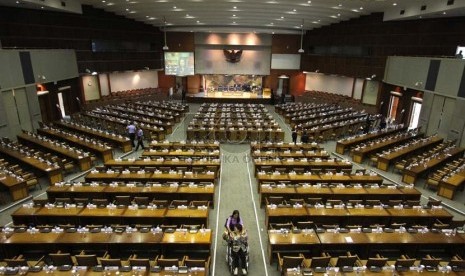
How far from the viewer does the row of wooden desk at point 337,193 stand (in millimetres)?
10391

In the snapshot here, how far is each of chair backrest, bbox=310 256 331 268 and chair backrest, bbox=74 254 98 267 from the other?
4.95m

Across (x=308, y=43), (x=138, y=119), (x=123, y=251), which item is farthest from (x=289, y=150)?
(x=308, y=43)

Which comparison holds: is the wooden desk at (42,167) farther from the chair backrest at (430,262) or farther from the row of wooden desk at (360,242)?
the chair backrest at (430,262)

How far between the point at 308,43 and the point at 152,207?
2965 cm

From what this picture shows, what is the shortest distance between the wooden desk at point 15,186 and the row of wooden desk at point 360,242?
9.35m

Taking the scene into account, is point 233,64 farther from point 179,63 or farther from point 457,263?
point 457,263

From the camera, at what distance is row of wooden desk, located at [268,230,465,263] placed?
304 inches

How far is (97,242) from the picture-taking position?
24.9 feet

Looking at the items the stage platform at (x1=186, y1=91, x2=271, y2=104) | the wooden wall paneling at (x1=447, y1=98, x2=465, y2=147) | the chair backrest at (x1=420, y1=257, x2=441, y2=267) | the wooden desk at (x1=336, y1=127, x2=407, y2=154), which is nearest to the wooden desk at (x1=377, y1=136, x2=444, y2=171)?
the wooden wall paneling at (x1=447, y1=98, x2=465, y2=147)

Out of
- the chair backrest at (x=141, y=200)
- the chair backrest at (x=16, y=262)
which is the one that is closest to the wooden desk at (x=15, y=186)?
the chair backrest at (x=141, y=200)

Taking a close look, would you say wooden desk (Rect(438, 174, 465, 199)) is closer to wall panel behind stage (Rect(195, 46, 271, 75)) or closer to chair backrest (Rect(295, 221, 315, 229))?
chair backrest (Rect(295, 221, 315, 229))

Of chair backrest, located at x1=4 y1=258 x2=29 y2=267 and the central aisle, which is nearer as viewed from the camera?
chair backrest, located at x1=4 y1=258 x2=29 y2=267

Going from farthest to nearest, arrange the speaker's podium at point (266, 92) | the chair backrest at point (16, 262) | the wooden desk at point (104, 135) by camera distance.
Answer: the speaker's podium at point (266, 92) → the wooden desk at point (104, 135) → the chair backrest at point (16, 262)

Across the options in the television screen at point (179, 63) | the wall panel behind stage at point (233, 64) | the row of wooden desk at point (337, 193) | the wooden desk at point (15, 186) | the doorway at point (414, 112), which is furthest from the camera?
the wall panel behind stage at point (233, 64)
